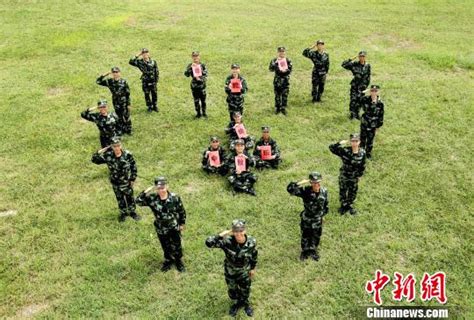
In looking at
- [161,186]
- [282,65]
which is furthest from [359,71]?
[161,186]

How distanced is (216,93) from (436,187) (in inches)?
376

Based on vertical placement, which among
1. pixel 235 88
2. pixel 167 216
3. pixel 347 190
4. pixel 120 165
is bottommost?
pixel 347 190

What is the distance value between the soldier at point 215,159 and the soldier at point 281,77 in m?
4.39

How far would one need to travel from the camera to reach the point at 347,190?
12484mm

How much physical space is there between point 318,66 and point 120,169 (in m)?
9.24

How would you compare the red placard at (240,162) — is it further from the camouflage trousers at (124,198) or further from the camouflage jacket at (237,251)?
the camouflage jacket at (237,251)

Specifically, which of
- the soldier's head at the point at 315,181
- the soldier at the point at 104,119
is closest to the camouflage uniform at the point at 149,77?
the soldier at the point at 104,119

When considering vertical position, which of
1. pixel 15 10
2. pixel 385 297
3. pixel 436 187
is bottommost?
pixel 385 297

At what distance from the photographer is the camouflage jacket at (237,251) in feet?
30.2

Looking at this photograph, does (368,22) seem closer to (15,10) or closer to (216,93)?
(216,93)

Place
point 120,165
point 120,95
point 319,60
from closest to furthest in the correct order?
1. point 120,165
2. point 120,95
3. point 319,60

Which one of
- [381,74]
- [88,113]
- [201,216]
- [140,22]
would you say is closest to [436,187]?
[201,216]

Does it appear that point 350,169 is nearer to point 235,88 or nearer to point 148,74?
point 235,88

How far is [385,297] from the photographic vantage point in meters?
10.4
